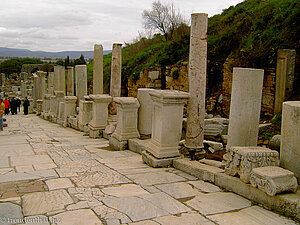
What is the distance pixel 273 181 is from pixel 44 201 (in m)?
2.90

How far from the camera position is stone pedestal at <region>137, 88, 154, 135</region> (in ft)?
25.5

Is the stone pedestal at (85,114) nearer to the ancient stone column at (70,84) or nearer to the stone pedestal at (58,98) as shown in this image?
the stone pedestal at (58,98)

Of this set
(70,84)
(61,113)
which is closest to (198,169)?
(61,113)

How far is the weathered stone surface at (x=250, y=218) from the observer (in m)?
3.36

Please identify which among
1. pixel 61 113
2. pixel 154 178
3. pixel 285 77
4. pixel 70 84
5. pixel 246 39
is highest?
pixel 246 39

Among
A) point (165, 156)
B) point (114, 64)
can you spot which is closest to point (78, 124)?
point (114, 64)

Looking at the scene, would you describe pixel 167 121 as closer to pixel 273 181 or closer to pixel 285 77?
pixel 273 181

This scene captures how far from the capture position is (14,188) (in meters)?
4.46

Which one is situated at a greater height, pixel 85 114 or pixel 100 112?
pixel 100 112

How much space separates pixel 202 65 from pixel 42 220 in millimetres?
4055

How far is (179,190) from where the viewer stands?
173 inches

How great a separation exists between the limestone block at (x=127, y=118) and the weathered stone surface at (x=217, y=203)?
3.83 m

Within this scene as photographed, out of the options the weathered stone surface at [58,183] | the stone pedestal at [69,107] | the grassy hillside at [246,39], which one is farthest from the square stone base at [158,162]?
the stone pedestal at [69,107]

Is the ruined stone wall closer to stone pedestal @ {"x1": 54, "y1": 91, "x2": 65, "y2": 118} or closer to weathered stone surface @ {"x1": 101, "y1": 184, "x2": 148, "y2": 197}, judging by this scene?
stone pedestal @ {"x1": 54, "y1": 91, "x2": 65, "y2": 118}
